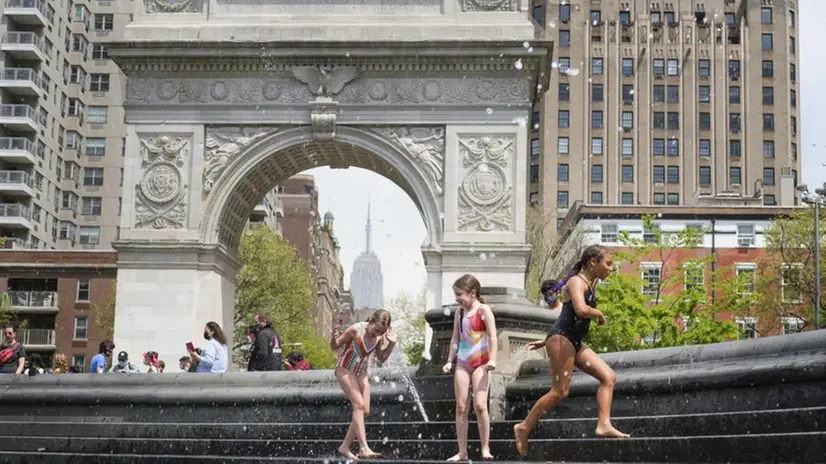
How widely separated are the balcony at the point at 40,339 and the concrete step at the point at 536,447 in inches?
2108

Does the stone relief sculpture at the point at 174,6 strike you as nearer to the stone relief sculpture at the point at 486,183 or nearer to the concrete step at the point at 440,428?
→ the stone relief sculpture at the point at 486,183

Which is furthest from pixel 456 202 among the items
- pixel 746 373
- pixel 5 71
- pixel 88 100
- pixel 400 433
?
pixel 88 100

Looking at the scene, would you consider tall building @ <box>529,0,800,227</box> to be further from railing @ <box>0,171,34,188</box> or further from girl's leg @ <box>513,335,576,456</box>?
girl's leg @ <box>513,335,576,456</box>

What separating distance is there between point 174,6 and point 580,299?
25.3 m

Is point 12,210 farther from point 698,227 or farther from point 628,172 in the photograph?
point 628,172

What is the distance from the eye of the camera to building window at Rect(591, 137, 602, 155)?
9519 cm

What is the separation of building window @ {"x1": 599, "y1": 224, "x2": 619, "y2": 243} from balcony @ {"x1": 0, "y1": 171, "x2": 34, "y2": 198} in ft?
103

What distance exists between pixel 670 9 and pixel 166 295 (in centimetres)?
7650

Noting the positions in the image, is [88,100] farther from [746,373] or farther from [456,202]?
[746,373]

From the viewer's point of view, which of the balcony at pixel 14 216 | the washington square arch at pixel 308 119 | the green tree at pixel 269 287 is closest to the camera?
the washington square arch at pixel 308 119

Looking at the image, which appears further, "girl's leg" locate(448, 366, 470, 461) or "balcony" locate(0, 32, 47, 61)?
"balcony" locate(0, 32, 47, 61)

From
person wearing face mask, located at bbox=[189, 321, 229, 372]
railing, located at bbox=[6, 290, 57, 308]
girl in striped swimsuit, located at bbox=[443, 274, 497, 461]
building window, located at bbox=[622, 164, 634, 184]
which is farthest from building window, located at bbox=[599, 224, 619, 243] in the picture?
girl in striped swimsuit, located at bbox=[443, 274, 497, 461]

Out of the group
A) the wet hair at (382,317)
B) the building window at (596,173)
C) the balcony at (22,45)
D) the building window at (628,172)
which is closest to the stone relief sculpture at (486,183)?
the wet hair at (382,317)

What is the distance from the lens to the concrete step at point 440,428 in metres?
9.65
